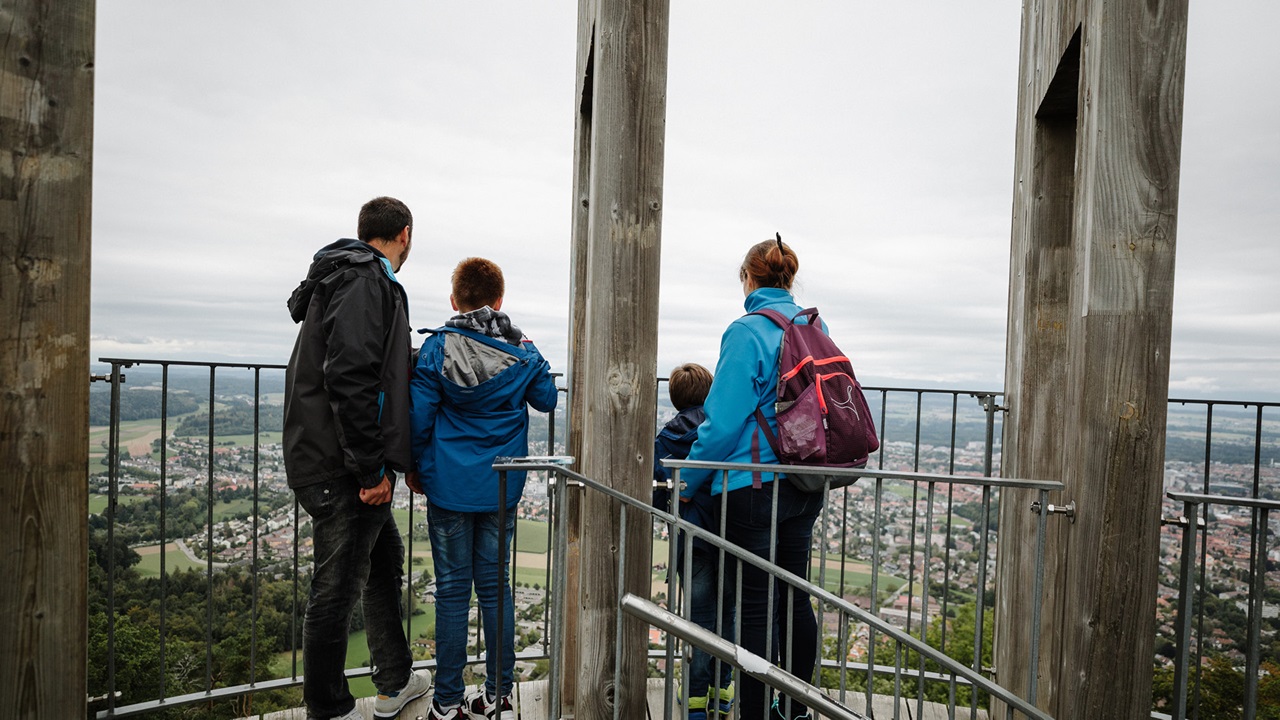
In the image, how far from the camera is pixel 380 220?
2807 millimetres

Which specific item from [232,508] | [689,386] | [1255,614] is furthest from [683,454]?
[232,508]

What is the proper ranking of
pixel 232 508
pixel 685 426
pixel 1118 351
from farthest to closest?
pixel 232 508 → pixel 685 426 → pixel 1118 351

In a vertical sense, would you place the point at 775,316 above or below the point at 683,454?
above

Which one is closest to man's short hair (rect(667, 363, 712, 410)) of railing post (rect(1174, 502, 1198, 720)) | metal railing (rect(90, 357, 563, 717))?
metal railing (rect(90, 357, 563, 717))

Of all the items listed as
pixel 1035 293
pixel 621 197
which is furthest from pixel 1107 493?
pixel 621 197

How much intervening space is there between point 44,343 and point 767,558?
2422mm

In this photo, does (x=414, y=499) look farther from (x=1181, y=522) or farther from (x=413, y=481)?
(x=1181, y=522)

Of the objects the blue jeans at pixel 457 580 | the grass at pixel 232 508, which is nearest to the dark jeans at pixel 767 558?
the blue jeans at pixel 457 580

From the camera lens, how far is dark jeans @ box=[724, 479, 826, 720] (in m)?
2.60

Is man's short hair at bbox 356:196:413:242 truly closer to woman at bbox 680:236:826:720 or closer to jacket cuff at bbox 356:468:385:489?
jacket cuff at bbox 356:468:385:489

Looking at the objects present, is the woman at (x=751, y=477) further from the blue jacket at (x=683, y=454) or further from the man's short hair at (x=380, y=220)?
the man's short hair at (x=380, y=220)

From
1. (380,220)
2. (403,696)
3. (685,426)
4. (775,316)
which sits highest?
(380,220)

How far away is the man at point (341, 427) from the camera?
248 cm

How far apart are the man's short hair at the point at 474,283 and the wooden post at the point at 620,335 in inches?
23.8
